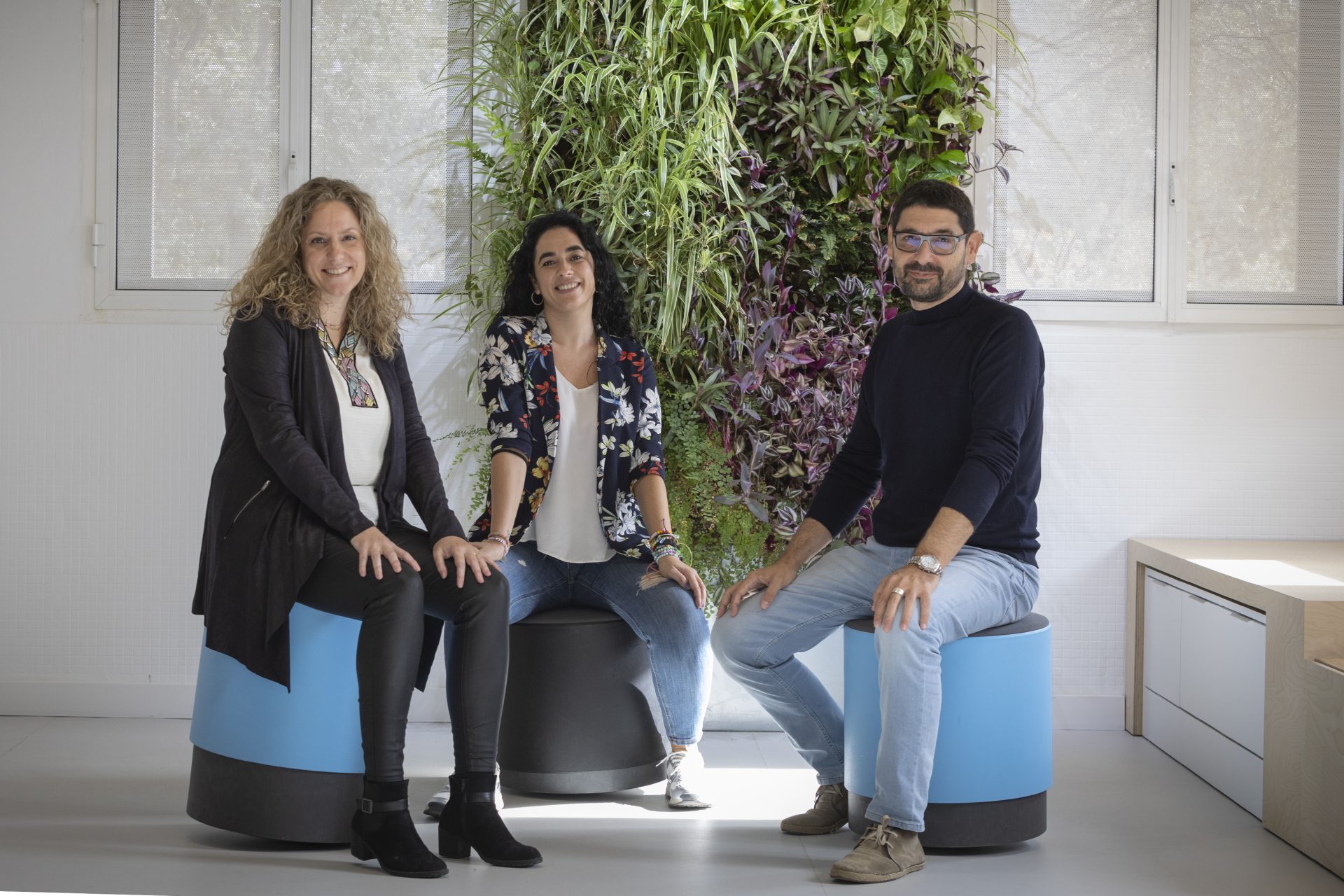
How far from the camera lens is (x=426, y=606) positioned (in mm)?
2463

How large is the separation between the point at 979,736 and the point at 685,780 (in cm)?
73

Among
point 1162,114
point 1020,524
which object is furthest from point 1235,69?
point 1020,524

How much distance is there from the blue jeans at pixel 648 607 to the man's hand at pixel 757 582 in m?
0.11

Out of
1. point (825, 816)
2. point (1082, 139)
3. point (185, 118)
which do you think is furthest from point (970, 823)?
point (185, 118)

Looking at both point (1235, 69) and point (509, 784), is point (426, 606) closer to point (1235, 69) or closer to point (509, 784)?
point (509, 784)

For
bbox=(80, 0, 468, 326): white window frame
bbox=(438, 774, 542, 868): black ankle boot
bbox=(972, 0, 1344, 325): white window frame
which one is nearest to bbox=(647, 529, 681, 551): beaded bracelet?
bbox=(438, 774, 542, 868): black ankle boot

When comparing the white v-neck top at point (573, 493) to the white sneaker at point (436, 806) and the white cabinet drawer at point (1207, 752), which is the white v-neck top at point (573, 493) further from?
the white cabinet drawer at point (1207, 752)

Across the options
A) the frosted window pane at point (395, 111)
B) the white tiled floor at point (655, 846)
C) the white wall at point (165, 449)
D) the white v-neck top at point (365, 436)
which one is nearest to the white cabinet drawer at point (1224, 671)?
the white tiled floor at point (655, 846)

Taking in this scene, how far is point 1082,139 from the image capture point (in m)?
3.59

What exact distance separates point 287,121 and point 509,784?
213cm

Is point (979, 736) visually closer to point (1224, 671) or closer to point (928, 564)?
point (928, 564)

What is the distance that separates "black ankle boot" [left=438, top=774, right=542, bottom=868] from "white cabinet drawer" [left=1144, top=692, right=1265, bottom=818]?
1.67 m

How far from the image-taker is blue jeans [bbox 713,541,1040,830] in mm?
2273

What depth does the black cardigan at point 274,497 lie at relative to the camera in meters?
2.33
